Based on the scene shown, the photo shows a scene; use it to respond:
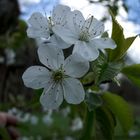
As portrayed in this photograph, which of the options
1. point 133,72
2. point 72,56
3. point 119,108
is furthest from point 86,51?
point 119,108

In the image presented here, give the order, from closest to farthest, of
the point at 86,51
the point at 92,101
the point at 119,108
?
the point at 86,51, the point at 92,101, the point at 119,108

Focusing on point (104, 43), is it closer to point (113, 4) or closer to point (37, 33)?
point (37, 33)

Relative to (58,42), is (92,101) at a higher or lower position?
lower

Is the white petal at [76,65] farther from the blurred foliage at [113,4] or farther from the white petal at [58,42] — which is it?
the blurred foliage at [113,4]

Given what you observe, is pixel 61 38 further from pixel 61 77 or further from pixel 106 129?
pixel 106 129

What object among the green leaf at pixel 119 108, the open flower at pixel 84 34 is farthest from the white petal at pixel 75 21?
the green leaf at pixel 119 108

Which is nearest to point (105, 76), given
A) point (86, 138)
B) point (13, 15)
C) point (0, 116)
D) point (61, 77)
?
point (61, 77)
